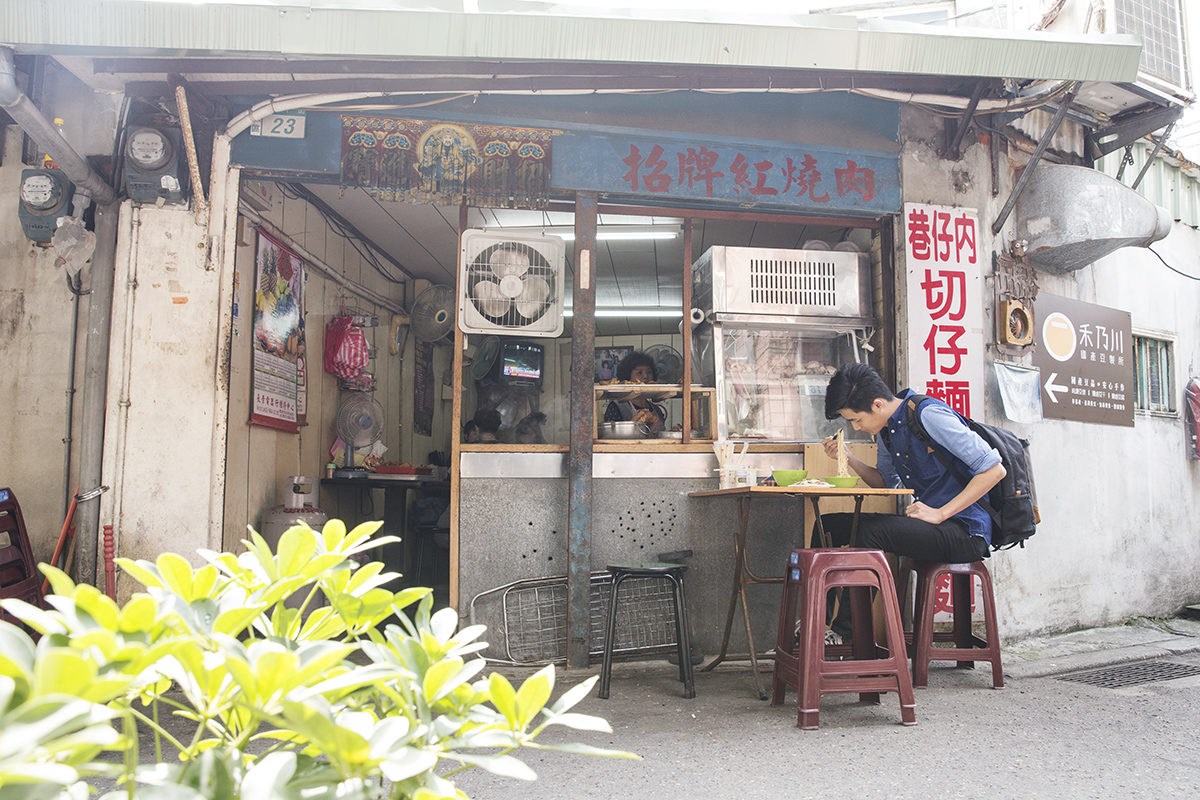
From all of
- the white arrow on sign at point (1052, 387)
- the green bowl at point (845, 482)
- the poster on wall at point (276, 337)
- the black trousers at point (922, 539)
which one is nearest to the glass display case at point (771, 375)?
the green bowl at point (845, 482)

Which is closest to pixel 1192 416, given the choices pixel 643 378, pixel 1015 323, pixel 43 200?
pixel 1015 323

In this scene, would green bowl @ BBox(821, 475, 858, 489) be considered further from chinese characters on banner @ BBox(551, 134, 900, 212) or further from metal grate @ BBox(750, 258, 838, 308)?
chinese characters on banner @ BBox(551, 134, 900, 212)

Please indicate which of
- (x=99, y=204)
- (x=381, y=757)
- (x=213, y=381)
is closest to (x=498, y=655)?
(x=213, y=381)

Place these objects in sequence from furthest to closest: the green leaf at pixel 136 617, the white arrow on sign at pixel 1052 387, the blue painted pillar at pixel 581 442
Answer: the white arrow on sign at pixel 1052 387
the blue painted pillar at pixel 581 442
the green leaf at pixel 136 617

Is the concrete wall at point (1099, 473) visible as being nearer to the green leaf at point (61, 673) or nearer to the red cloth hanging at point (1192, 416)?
the red cloth hanging at point (1192, 416)

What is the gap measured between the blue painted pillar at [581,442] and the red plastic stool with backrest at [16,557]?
100 inches

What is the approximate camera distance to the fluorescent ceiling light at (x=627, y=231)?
559 centimetres

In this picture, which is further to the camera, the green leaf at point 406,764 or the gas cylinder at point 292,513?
the gas cylinder at point 292,513

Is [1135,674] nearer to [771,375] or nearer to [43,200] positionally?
[771,375]

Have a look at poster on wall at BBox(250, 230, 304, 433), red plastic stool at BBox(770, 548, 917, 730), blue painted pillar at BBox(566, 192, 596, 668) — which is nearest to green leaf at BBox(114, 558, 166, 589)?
red plastic stool at BBox(770, 548, 917, 730)

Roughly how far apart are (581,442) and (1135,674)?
10.7 ft

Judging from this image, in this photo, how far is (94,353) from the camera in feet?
13.2

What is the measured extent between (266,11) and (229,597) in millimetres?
3182

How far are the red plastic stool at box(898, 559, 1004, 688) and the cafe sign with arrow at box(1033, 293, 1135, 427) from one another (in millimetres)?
1850
